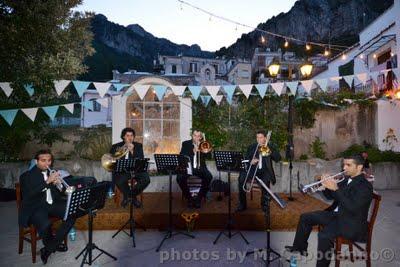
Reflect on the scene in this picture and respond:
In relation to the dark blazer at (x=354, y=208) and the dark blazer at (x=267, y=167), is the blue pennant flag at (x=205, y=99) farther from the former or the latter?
the dark blazer at (x=354, y=208)

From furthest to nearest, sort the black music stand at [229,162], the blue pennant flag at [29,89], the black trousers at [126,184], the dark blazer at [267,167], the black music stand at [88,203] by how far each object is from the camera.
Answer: the blue pennant flag at [29,89] < the dark blazer at [267,167] < the black trousers at [126,184] < the black music stand at [229,162] < the black music stand at [88,203]

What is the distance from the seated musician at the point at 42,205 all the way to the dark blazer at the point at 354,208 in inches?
148

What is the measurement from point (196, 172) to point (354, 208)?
3.90 metres

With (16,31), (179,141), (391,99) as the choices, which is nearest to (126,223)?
(179,141)

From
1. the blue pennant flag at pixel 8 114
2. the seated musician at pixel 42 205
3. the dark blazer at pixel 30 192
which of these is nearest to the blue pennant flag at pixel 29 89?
the blue pennant flag at pixel 8 114

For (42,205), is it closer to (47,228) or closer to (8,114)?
(47,228)

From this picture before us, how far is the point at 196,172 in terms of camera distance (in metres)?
7.29

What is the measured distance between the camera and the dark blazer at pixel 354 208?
3920mm

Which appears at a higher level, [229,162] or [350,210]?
[229,162]

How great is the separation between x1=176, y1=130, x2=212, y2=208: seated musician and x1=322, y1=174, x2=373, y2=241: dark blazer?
10.6 ft

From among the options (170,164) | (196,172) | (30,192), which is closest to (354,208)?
(170,164)

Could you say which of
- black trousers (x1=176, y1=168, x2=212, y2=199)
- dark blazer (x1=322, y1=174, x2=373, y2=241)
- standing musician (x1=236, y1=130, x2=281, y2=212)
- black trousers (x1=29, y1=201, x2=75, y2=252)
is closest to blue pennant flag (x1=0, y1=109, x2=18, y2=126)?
black trousers (x1=29, y1=201, x2=75, y2=252)

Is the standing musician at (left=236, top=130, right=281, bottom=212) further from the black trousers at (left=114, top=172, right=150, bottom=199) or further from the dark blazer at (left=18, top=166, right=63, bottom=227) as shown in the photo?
the dark blazer at (left=18, top=166, right=63, bottom=227)

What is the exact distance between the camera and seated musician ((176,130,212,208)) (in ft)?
22.4
